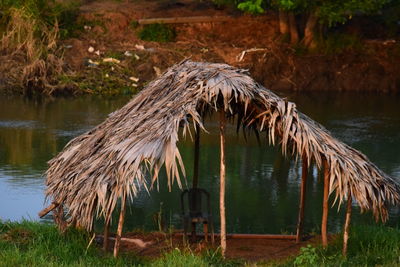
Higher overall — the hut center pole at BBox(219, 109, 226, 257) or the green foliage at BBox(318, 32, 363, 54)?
the green foliage at BBox(318, 32, 363, 54)

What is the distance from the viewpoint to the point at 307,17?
2422cm

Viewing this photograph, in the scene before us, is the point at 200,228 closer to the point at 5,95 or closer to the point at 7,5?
the point at 5,95

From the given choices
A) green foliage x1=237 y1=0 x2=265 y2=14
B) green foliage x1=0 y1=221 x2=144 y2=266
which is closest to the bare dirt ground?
green foliage x1=237 y1=0 x2=265 y2=14

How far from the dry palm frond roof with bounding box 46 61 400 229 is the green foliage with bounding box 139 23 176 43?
582 inches

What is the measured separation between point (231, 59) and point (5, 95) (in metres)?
5.24

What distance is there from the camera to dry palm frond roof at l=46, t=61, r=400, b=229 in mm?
8742

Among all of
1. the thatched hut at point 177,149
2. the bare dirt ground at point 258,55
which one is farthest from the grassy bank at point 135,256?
the bare dirt ground at point 258,55

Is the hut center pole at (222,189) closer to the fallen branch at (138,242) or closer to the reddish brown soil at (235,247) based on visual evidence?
the reddish brown soil at (235,247)

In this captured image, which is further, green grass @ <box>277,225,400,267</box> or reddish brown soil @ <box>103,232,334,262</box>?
reddish brown soil @ <box>103,232,334,262</box>

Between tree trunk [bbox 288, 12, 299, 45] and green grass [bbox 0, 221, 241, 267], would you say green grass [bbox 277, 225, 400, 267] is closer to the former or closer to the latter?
green grass [bbox 0, 221, 241, 267]

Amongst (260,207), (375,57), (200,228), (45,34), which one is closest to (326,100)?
(375,57)

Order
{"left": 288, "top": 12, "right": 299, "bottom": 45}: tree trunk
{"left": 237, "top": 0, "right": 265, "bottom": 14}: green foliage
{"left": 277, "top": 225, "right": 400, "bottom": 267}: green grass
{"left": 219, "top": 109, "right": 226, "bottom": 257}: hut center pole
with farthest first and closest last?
{"left": 288, "top": 12, "right": 299, "bottom": 45}: tree trunk
{"left": 237, "top": 0, "right": 265, "bottom": 14}: green foliage
{"left": 219, "top": 109, "right": 226, "bottom": 257}: hut center pole
{"left": 277, "top": 225, "right": 400, "bottom": 267}: green grass

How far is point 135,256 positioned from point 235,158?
22.2 feet

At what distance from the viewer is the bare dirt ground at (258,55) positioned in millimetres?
23281
